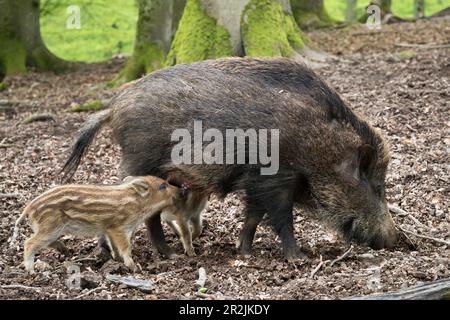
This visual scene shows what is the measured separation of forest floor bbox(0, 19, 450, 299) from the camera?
5.07m

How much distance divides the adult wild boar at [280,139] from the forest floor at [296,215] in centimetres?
34

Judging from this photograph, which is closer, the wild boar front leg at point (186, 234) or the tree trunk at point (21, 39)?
the wild boar front leg at point (186, 234)

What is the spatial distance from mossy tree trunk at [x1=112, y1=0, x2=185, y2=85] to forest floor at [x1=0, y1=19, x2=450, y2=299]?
0.63 metres

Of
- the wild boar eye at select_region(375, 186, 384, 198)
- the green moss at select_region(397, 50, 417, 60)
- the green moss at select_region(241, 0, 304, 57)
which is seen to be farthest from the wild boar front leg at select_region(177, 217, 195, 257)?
the green moss at select_region(397, 50, 417, 60)

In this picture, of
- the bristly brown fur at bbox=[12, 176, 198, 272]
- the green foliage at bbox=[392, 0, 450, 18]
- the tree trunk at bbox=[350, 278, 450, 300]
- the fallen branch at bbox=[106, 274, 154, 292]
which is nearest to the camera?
the tree trunk at bbox=[350, 278, 450, 300]

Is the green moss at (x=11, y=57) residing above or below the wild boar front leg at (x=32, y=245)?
above

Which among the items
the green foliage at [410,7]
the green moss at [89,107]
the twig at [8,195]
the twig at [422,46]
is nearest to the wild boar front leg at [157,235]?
the twig at [8,195]

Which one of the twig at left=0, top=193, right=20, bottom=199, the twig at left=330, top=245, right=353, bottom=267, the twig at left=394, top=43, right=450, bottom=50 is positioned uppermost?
the twig at left=394, top=43, right=450, bottom=50

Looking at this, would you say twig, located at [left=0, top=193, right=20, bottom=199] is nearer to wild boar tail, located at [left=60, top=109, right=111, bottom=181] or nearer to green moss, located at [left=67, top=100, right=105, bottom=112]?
wild boar tail, located at [left=60, top=109, right=111, bottom=181]

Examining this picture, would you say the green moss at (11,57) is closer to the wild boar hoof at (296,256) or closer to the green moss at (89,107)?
the green moss at (89,107)

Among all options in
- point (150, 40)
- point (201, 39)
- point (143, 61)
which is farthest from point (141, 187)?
point (150, 40)

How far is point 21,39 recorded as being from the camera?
15.2 meters

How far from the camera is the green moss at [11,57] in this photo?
48.9 ft
